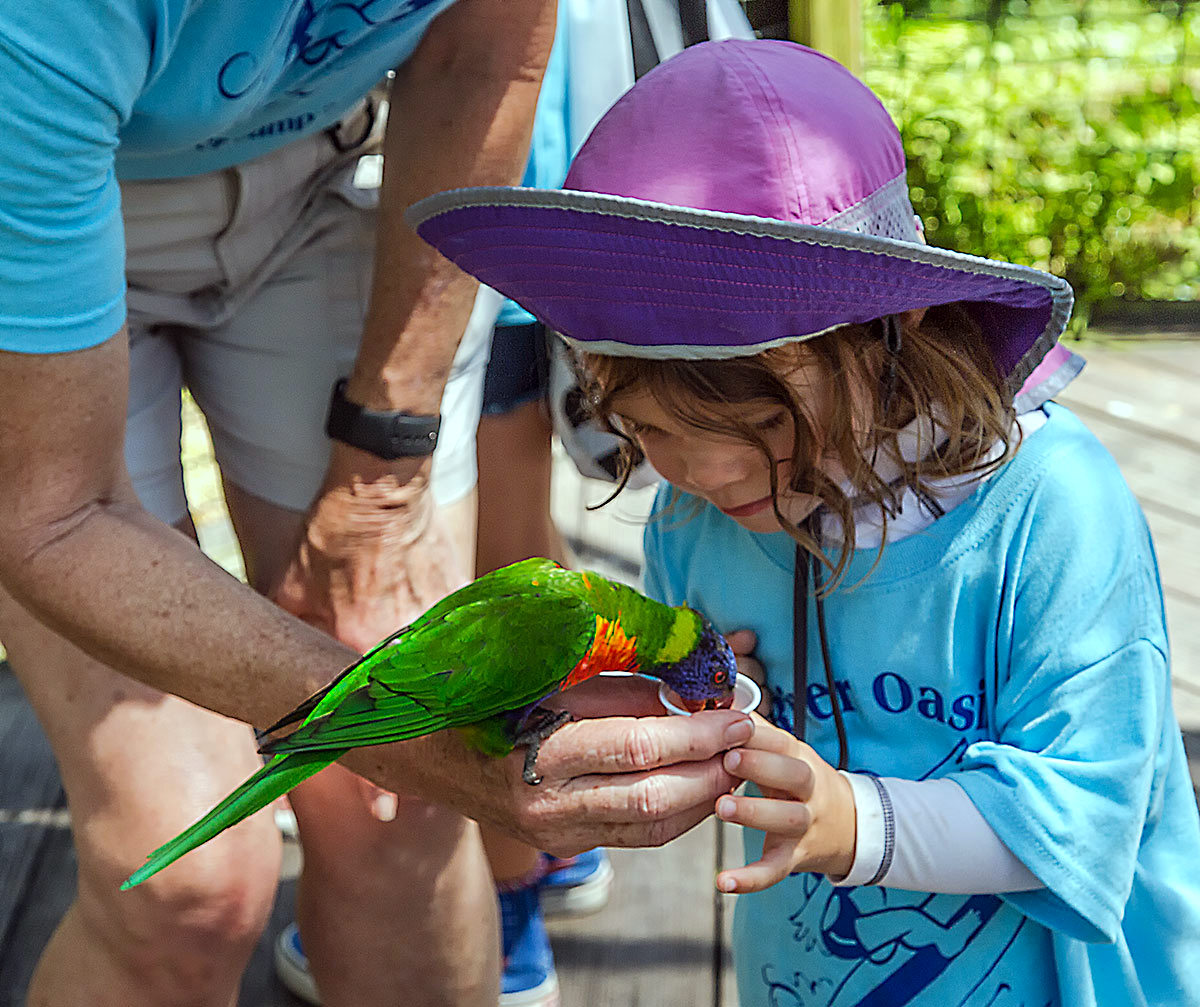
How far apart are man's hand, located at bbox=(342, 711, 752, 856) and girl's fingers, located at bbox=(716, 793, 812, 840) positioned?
0.14 feet

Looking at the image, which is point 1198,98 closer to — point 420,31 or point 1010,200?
point 1010,200

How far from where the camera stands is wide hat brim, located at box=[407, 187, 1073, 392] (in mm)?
954

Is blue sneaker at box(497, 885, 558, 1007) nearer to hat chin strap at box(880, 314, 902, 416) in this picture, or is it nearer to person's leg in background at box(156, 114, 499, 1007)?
person's leg in background at box(156, 114, 499, 1007)

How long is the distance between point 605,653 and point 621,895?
1084mm

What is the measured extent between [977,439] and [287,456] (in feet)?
2.77

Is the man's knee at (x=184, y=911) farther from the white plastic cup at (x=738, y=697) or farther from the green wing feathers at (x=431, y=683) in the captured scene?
the white plastic cup at (x=738, y=697)

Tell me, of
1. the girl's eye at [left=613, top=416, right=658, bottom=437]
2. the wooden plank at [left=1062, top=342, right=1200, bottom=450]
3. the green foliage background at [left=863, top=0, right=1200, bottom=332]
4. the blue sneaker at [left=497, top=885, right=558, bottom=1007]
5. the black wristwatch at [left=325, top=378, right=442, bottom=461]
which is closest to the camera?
the girl's eye at [left=613, top=416, right=658, bottom=437]

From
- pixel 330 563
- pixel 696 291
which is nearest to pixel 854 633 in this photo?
pixel 696 291

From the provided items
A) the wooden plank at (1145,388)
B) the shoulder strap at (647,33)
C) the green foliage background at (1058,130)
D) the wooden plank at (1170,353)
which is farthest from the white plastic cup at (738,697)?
the green foliage background at (1058,130)

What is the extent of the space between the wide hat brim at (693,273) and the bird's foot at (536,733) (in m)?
0.32

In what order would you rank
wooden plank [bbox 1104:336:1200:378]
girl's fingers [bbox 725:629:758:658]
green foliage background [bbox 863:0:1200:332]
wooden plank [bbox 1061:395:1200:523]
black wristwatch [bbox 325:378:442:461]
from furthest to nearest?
green foliage background [bbox 863:0:1200:332] → wooden plank [bbox 1104:336:1200:378] → wooden plank [bbox 1061:395:1200:523] → black wristwatch [bbox 325:378:442:461] → girl's fingers [bbox 725:629:758:658]

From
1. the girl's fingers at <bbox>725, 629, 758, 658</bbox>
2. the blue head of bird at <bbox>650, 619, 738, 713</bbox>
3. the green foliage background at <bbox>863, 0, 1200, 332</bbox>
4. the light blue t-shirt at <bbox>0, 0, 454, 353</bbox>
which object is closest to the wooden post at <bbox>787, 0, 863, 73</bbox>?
the light blue t-shirt at <bbox>0, 0, 454, 353</bbox>

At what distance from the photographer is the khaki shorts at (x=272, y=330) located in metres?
1.52

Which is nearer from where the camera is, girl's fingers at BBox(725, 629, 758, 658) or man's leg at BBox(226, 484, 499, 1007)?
girl's fingers at BBox(725, 629, 758, 658)
